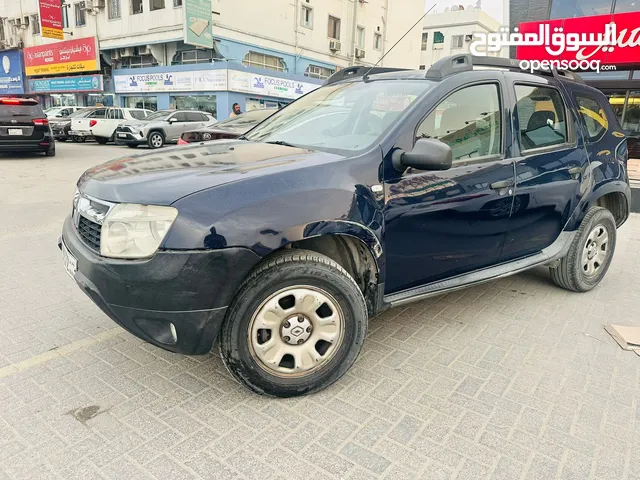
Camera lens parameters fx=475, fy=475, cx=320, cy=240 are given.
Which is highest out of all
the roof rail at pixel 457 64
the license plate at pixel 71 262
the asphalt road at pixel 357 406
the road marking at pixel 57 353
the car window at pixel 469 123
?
the roof rail at pixel 457 64

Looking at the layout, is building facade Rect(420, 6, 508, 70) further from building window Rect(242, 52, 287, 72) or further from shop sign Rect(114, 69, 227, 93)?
shop sign Rect(114, 69, 227, 93)

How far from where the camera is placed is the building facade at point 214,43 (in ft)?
77.9

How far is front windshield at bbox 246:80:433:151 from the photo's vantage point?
9.71ft

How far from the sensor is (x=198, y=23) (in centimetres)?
2244

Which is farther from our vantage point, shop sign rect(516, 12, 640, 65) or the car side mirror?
shop sign rect(516, 12, 640, 65)

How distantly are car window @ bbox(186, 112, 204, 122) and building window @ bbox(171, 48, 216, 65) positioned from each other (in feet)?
21.6

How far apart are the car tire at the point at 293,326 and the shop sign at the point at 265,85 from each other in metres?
22.2

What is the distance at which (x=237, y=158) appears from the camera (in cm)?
276

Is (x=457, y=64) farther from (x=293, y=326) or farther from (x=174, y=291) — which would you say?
(x=174, y=291)

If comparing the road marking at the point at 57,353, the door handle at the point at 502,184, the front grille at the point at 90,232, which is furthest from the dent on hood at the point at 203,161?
the door handle at the point at 502,184

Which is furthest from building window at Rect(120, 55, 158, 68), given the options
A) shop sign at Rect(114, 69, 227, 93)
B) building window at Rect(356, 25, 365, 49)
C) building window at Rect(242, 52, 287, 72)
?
building window at Rect(356, 25, 365, 49)

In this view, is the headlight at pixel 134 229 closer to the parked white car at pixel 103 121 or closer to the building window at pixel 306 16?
the parked white car at pixel 103 121

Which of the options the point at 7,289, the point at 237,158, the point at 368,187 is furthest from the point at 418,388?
the point at 7,289

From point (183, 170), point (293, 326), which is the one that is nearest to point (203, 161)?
point (183, 170)
